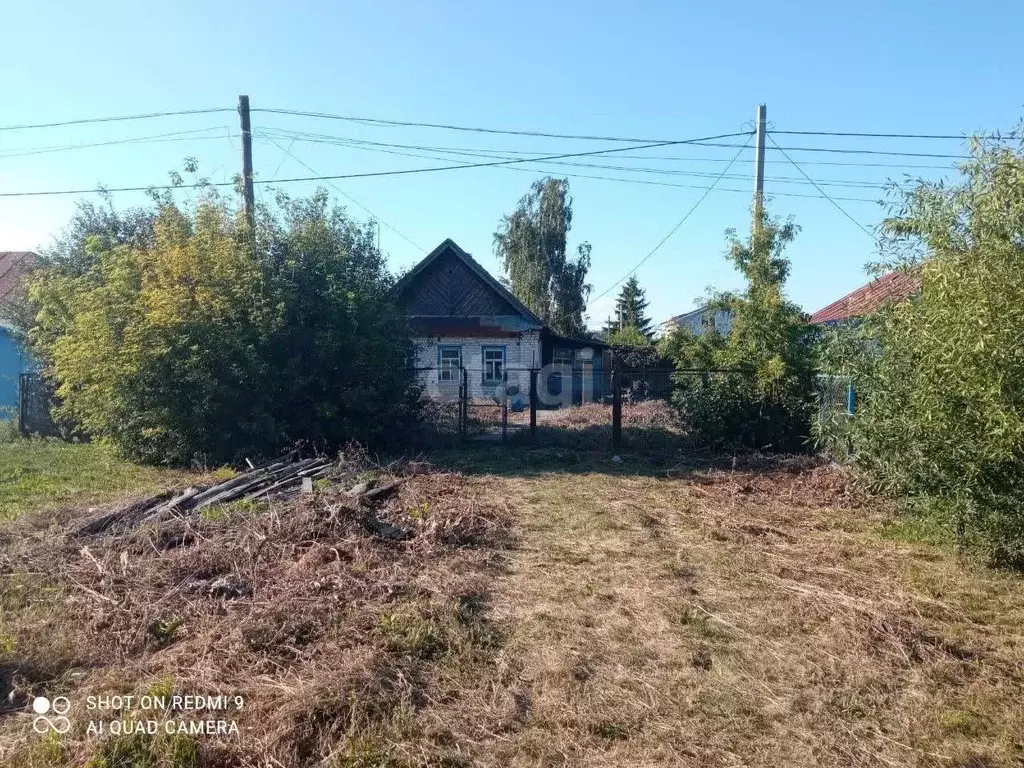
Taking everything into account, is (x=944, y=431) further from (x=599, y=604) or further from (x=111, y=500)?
(x=111, y=500)

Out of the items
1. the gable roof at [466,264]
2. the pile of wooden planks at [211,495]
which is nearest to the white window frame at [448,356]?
the gable roof at [466,264]

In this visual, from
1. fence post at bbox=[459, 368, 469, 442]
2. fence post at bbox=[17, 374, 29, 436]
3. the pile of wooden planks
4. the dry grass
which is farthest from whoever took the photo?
fence post at bbox=[17, 374, 29, 436]

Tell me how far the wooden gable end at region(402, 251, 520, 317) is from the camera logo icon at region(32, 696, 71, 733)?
753 inches

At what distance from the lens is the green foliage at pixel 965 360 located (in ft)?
16.8

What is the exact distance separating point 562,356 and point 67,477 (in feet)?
66.4

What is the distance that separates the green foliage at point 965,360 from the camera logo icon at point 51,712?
19.7 ft

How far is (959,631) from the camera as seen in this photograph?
190 inches

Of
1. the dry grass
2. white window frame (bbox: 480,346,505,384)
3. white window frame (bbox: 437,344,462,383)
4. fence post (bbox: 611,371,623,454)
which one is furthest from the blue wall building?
fence post (bbox: 611,371,623,454)

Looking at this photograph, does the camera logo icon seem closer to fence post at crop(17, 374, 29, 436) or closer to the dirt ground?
the dirt ground

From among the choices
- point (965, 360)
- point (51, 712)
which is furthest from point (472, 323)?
point (51, 712)

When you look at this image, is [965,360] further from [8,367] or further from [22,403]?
[8,367]

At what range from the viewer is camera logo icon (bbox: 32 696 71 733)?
3.46 metres

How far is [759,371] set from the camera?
1212 cm

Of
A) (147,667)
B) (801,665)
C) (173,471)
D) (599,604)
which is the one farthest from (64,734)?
(173,471)
